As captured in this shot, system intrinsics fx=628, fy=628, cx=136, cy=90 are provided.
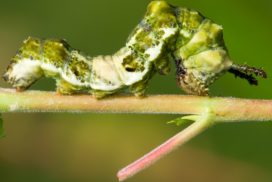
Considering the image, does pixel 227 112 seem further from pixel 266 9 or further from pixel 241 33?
pixel 266 9

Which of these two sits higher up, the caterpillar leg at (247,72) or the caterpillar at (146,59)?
the caterpillar at (146,59)

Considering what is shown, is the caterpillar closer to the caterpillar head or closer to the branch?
the caterpillar head

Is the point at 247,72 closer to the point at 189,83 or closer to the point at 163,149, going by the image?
the point at 189,83

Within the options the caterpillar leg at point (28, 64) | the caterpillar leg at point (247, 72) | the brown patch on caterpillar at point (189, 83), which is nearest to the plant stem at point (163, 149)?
the brown patch on caterpillar at point (189, 83)

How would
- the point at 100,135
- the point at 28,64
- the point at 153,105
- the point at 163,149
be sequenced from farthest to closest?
the point at 100,135, the point at 28,64, the point at 153,105, the point at 163,149

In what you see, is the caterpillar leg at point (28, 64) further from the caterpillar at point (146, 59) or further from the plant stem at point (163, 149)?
the plant stem at point (163, 149)

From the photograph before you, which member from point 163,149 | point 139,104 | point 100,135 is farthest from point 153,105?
point 100,135
